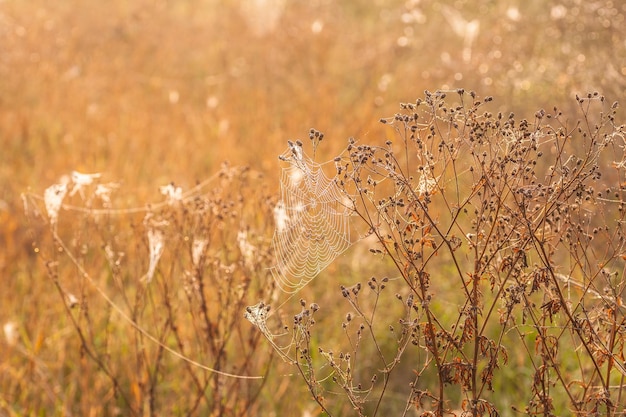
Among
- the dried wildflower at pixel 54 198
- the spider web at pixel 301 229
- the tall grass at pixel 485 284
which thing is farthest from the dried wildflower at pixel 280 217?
the dried wildflower at pixel 54 198

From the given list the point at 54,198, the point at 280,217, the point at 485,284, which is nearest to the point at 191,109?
the point at 485,284

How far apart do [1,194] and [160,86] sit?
328 centimetres

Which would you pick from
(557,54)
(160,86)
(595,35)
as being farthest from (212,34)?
(595,35)

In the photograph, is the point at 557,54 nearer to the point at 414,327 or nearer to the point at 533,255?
the point at 533,255

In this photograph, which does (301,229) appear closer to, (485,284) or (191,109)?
(485,284)

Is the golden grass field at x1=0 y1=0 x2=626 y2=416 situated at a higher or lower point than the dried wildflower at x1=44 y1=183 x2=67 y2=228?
higher

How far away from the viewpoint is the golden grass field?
4.00 meters

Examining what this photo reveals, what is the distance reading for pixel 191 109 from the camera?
8.38 meters

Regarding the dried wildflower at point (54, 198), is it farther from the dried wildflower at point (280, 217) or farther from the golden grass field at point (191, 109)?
the dried wildflower at point (280, 217)

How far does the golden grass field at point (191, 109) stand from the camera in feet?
13.1

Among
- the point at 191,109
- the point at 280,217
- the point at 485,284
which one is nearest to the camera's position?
the point at 280,217

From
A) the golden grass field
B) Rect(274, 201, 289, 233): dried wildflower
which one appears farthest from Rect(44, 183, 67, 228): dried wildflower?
Rect(274, 201, 289, 233): dried wildflower

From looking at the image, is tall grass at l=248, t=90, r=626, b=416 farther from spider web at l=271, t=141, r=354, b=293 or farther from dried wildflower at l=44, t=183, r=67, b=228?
dried wildflower at l=44, t=183, r=67, b=228

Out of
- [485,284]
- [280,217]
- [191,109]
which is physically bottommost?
[280,217]
